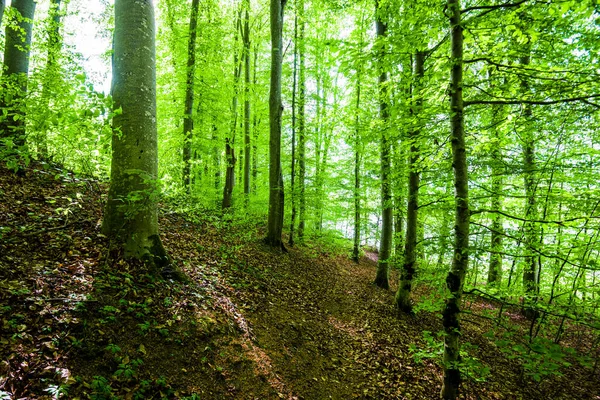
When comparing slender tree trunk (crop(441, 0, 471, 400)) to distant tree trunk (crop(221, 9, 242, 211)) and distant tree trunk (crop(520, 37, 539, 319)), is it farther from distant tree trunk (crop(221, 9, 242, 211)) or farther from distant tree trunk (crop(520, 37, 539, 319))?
distant tree trunk (crop(221, 9, 242, 211))

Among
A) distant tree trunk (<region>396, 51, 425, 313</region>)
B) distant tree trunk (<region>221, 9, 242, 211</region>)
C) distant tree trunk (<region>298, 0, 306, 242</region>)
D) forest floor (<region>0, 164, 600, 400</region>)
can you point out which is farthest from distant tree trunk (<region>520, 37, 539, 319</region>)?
distant tree trunk (<region>221, 9, 242, 211</region>)

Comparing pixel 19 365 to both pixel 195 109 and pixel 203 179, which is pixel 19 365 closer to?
pixel 195 109

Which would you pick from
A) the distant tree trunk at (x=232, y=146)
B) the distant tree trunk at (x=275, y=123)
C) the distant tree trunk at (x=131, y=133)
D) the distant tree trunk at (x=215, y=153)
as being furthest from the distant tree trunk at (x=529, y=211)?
the distant tree trunk at (x=215, y=153)

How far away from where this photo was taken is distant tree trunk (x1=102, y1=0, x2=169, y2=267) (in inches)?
171

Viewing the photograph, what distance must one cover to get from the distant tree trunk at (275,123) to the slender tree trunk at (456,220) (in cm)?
647

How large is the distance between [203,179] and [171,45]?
6.86 metres

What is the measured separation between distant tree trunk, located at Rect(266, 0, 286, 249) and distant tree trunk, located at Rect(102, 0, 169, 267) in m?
5.18

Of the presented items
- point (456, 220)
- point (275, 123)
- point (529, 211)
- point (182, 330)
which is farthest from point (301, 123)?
point (182, 330)

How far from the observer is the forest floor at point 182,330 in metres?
2.88

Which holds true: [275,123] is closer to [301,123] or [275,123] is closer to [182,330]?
[301,123]

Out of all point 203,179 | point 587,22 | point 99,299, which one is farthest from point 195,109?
point 587,22

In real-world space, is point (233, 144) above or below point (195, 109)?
below

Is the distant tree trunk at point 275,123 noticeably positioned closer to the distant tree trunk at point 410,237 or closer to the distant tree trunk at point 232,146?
the distant tree trunk at point 232,146

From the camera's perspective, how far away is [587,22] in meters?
6.00
